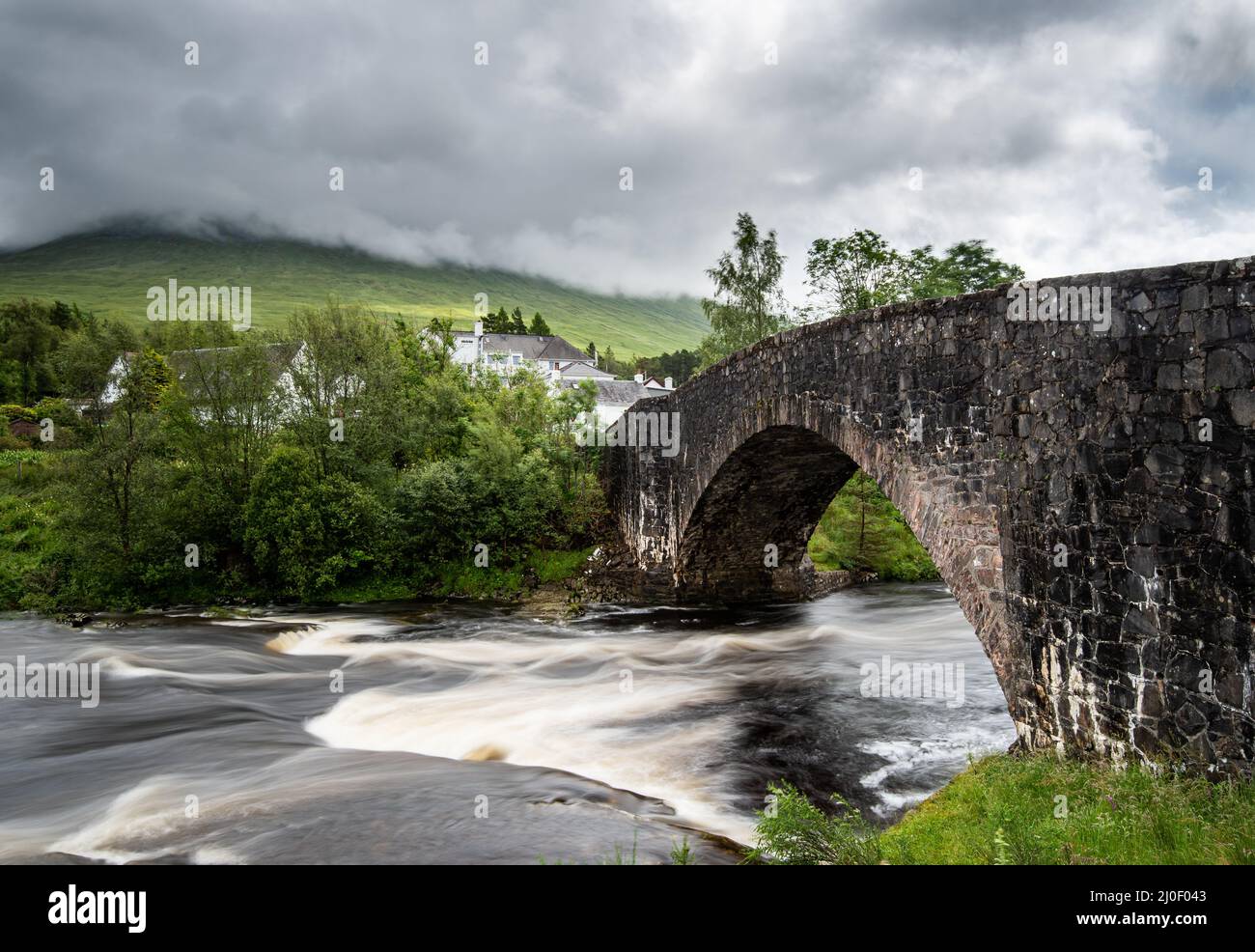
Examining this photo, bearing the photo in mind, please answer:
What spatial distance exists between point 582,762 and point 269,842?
14.0ft

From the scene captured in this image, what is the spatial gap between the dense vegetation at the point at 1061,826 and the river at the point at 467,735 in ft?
5.90

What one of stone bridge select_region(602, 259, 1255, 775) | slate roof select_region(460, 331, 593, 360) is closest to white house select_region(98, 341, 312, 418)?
stone bridge select_region(602, 259, 1255, 775)

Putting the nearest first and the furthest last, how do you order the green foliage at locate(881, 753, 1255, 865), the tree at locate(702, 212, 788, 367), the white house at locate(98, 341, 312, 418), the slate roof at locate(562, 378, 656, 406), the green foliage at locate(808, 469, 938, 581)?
the green foliage at locate(881, 753, 1255, 865) → the green foliage at locate(808, 469, 938, 581) → the white house at locate(98, 341, 312, 418) → the tree at locate(702, 212, 788, 367) → the slate roof at locate(562, 378, 656, 406)

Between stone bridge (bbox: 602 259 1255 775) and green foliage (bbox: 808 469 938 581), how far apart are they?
1645 centimetres

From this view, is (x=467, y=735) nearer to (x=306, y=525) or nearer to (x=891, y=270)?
(x=306, y=525)

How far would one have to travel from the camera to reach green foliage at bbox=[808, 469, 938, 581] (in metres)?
27.6

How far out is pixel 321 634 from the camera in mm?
20391

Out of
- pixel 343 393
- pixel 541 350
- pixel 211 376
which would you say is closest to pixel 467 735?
pixel 343 393

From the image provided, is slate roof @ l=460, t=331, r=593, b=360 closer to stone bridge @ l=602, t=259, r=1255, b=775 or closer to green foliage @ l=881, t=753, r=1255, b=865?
stone bridge @ l=602, t=259, r=1255, b=775

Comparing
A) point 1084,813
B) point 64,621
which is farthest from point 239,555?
point 1084,813

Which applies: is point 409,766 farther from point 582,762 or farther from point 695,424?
point 695,424

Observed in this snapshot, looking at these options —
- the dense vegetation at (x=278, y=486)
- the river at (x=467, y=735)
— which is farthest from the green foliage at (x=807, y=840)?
the dense vegetation at (x=278, y=486)

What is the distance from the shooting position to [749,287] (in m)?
44.2
